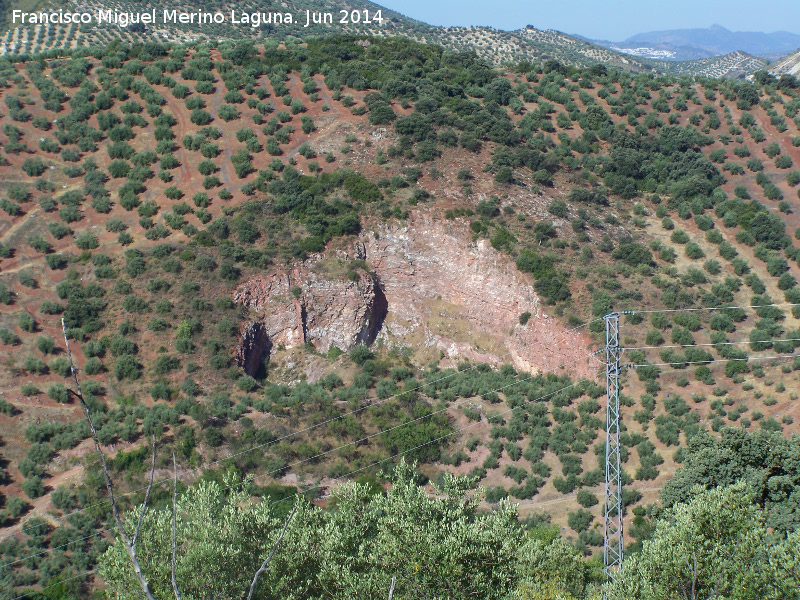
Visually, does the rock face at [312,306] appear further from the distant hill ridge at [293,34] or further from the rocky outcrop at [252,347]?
the distant hill ridge at [293,34]

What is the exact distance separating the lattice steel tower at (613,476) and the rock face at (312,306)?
1784cm

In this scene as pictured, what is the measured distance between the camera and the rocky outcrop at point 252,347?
3894cm

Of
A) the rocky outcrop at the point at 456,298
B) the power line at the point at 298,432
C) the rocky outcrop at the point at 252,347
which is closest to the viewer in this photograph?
the power line at the point at 298,432

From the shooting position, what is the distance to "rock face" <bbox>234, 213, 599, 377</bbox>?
41188 millimetres

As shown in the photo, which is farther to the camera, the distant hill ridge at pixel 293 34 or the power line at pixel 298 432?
the distant hill ridge at pixel 293 34

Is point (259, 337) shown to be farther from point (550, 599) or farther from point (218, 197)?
point (550, 599)

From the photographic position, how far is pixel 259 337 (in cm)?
4088

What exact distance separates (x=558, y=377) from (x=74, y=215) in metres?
32.9

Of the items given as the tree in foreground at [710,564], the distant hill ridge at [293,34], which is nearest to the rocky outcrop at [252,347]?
the tree in foreground at [710,564]

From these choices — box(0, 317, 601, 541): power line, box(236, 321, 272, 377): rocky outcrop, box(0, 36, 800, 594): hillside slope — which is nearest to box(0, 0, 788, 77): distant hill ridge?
box(0, 36, 800, 594): hillside slope

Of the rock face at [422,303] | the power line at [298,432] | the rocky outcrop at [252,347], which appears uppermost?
the rock face at [422,303]

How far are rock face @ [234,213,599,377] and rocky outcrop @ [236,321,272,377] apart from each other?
33 cm

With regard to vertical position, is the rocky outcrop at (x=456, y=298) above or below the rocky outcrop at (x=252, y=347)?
above

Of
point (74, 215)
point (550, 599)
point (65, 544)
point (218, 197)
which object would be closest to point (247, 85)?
point (218, 197)
